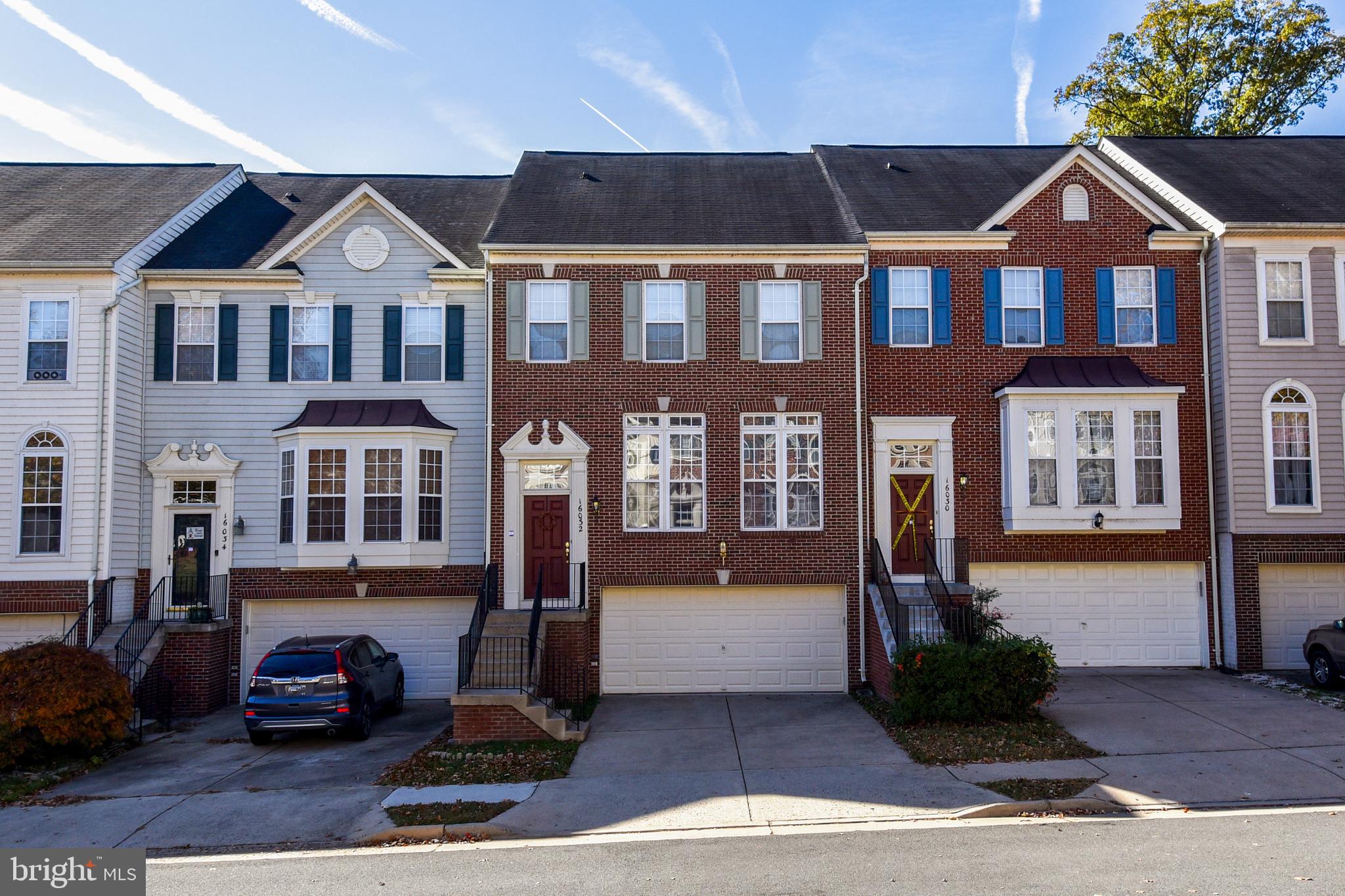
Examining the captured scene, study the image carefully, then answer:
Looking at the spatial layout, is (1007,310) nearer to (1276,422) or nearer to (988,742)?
(1276,422)

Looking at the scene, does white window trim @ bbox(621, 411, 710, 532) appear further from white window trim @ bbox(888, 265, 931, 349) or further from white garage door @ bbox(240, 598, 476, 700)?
white window trim @ bbox(888, 265, 931, 349)

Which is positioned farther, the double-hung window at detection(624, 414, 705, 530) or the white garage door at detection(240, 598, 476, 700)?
the white garage door at detection(240, 598, 476, 700)

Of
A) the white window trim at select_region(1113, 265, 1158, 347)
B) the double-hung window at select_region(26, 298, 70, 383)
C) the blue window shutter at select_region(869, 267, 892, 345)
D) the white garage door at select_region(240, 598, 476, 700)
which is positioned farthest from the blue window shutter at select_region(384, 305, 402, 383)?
the white window trim at select_region(1113, 265, 1158, 347)

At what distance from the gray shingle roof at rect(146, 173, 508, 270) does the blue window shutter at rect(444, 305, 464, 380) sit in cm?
100

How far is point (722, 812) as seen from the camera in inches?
387

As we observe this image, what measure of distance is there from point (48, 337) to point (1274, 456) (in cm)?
2194

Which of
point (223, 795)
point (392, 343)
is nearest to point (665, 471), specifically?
point (392, 343)

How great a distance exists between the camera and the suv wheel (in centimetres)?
1468

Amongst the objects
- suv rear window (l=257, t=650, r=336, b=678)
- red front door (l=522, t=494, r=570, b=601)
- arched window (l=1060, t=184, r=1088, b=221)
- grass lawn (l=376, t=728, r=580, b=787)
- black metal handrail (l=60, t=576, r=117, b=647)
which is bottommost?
grass lawn (l=376, t=728, r=580, b=787)

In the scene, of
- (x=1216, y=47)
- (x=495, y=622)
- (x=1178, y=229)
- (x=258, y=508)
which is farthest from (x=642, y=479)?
(x=1216, y=47)

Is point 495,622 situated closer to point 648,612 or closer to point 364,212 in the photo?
point 648,612

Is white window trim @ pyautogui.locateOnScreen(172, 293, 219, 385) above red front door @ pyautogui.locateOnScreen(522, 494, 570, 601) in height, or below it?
above

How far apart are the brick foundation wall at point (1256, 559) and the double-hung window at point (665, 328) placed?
10531mm

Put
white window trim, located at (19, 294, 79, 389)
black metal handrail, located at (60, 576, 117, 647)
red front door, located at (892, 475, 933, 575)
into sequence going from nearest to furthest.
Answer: black metal handrail, located at (60, 576, 117, 647)
white window trim, located at (19, 294, 79, 389)
red front door, located at (892, 475, 933, 575)
